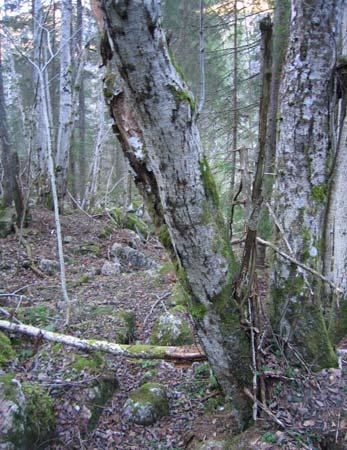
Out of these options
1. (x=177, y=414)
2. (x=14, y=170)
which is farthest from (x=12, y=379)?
(x=14, y=170)

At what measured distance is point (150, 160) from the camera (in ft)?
8.13

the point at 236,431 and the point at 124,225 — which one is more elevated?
the point at 124,225

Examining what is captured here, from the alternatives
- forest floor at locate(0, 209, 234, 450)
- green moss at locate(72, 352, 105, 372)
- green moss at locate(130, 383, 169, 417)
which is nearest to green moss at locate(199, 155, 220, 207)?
forest floor at locate(0, 209, 234, 450)

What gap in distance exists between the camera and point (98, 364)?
13.4 feet

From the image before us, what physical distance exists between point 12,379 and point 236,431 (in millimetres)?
2002

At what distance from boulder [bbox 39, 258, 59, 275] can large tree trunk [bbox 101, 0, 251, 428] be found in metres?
5.12

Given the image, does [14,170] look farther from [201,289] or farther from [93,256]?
[201,289]

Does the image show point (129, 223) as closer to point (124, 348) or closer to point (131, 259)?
point (131, 259)

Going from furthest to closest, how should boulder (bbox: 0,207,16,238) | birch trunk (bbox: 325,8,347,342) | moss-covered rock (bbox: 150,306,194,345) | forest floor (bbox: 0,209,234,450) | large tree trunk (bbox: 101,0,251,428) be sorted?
boulder (bbox: 0,207,16,238) < moss-covered rock (bbox: 150,306,194,345) < birch trunk (bbox: 325,8,347,342) < forest floor (bbox: 0,209,234,450) < large tree trunk (bbox: 101,0,251,428)

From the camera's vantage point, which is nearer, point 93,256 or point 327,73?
point 327,73

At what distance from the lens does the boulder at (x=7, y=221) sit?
860 cm

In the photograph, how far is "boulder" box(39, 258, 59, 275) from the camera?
7336 millimetres

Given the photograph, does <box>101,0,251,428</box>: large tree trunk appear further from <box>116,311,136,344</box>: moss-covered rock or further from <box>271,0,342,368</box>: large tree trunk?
<box>116,311,136,344</box>: moss-covered rock

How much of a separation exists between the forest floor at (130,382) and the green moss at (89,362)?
0.04 ft
